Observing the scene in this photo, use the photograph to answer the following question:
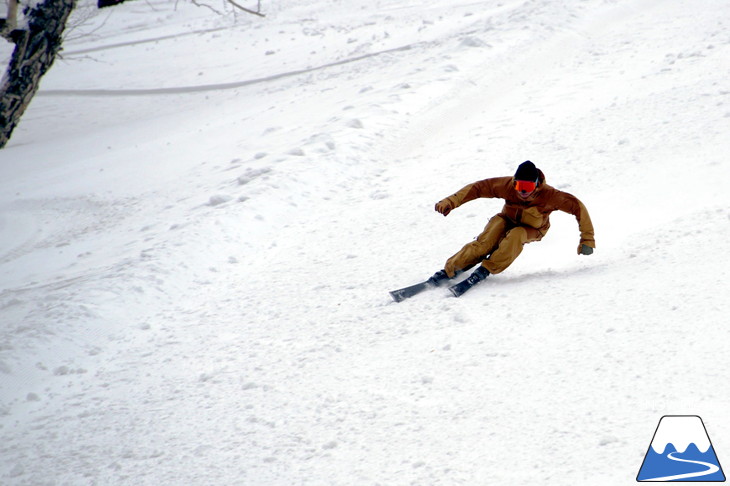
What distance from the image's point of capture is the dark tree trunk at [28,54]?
4316mm

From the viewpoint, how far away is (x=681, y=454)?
11.0ft

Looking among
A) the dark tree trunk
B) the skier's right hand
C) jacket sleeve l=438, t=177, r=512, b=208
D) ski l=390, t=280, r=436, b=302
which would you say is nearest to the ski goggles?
jacket sleeve l=438, t=177, r=512, b=208

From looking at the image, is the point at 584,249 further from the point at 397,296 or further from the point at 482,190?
the point at 397,296

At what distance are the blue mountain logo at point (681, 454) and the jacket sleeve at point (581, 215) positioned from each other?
7.74 ft

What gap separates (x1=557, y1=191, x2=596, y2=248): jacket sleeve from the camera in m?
5.69

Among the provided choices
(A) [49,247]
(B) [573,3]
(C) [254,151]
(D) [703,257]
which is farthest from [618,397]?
(B) [573,3]

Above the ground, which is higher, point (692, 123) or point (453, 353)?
point (692, 123)

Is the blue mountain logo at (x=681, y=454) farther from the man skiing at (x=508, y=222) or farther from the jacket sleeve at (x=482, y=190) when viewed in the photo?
the jacket sleeve at (x=482, y=190)

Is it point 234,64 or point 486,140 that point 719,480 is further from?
point 234,64

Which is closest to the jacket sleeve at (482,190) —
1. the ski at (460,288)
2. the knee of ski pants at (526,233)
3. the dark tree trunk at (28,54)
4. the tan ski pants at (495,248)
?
the tan ski pants at (495,248)

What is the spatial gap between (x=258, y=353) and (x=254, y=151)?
6.42 meters

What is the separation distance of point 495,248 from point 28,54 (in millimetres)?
3856

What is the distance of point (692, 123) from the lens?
8.81 meters

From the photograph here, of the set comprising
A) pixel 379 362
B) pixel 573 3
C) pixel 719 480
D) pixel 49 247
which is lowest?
pixel 49 247
